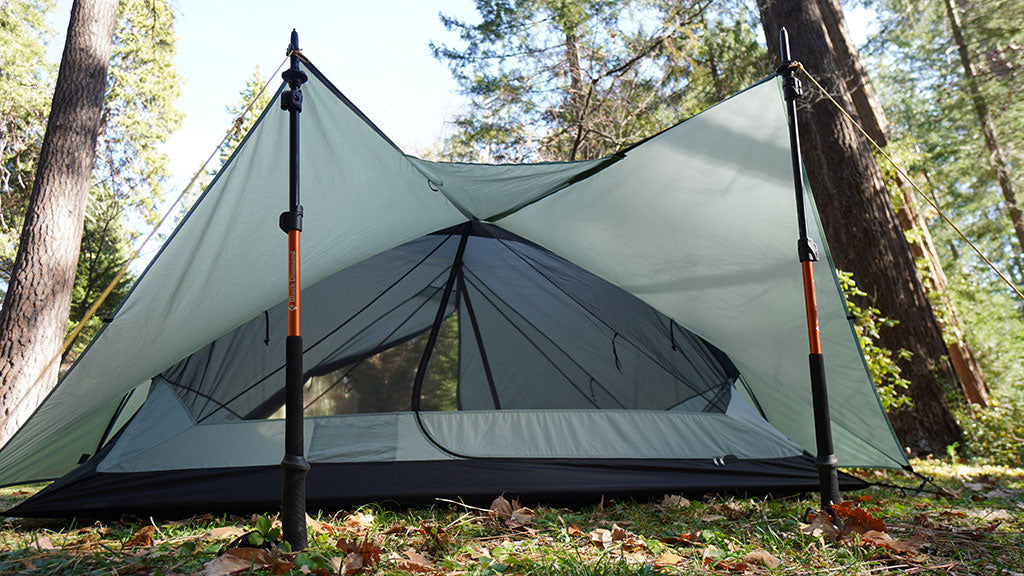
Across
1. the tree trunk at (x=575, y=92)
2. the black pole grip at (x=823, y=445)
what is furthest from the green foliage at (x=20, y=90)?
the black pole grip at (x=823, y=445)

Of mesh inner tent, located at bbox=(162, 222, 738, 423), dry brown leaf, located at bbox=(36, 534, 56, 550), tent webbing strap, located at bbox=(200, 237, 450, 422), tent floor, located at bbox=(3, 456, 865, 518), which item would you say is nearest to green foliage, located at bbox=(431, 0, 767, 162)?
mesh inner tent, located at bbox=(162, 222, 738, 423)

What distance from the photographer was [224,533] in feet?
6.04

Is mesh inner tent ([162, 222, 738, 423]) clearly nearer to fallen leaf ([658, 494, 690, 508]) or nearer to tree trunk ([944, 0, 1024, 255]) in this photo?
fallen leaf ([658, 494, 690, 508])

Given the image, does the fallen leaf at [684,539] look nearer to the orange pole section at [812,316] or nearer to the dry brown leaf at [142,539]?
the orange pole section at [812,316]

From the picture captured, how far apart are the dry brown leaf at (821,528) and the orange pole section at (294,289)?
1426mm

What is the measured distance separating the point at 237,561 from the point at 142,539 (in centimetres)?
57

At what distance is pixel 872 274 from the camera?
169 inches

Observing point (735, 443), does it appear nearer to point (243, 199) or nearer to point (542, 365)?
point (542, 365)

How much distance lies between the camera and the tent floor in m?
2.14

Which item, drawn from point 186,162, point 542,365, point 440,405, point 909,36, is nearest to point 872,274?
point 542,365

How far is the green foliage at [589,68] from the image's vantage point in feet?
22.6

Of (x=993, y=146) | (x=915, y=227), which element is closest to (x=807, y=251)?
(x=915, y=227)

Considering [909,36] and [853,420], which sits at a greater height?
[909,36]

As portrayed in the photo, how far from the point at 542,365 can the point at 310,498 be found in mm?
1066
